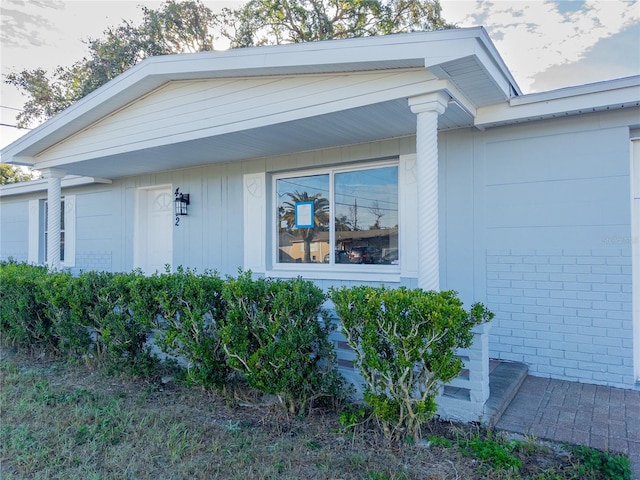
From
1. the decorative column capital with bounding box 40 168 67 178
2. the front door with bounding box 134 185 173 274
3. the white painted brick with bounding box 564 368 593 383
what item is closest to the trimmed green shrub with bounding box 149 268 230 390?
the white painted brick with bounding box 564 368 593 383

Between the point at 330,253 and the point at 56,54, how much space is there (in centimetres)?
1450

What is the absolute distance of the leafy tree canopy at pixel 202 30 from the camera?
530 inches

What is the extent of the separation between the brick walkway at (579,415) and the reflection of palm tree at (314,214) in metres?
3.08

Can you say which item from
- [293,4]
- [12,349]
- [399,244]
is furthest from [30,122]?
[399,244]

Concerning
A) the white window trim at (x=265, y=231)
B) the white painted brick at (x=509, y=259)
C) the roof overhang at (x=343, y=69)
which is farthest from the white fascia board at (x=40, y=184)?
the white painted brick at (x=509, y=259)

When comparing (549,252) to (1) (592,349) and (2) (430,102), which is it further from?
(2) (430,102)

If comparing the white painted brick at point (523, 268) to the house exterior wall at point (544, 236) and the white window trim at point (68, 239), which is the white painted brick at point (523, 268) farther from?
the white window trim at point (68, 239)

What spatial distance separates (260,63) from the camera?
4102 mm

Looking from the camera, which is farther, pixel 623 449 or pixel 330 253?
pixel 330 253

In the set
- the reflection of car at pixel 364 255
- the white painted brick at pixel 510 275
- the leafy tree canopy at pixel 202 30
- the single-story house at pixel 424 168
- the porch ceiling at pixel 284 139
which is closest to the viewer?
the single-story house at pixel 424 168

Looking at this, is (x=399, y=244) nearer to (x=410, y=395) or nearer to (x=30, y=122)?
(x=410, y=395)

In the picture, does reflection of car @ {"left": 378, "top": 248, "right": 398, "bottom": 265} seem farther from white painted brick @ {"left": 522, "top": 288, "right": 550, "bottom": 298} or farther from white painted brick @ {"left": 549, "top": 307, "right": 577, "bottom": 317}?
white painted brick @ {"left": 549, "top": 307, "right": 577, "bottom": 317}

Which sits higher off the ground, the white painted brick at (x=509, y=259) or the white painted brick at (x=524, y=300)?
the white painted brick at (x=509, y=259)

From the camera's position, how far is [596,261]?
386 cm
